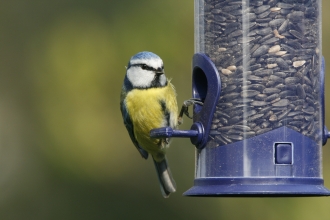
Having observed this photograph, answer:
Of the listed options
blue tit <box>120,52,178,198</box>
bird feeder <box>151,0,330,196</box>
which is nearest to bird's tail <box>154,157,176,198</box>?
blue tit <box>120,52,178,198</box>

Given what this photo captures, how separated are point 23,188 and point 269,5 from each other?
6.49 metres

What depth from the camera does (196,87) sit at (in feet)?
20.6

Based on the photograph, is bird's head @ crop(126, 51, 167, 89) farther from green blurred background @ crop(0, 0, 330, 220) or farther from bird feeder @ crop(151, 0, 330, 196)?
green blurred background @ crop(0, 0, 330, 220)

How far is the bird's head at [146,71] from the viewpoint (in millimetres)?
6590

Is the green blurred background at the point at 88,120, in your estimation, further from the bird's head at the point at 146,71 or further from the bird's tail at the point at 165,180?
the bird's head at the point at 146,71

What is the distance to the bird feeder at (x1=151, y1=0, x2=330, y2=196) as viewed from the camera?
558 centimetres

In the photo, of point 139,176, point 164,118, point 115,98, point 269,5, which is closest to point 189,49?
point 115,98

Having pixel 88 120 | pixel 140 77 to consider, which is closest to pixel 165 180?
pixel 140 77

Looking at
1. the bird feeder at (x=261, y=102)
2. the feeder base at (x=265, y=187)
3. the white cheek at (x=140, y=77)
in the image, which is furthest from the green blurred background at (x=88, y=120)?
the feeder base at (x=265, y=187)

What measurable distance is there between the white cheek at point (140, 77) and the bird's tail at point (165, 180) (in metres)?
1.28

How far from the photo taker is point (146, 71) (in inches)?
263

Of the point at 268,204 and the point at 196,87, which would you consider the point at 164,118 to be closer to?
the point at 196,87

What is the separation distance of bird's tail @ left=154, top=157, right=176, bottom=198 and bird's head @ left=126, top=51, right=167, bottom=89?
128 cm

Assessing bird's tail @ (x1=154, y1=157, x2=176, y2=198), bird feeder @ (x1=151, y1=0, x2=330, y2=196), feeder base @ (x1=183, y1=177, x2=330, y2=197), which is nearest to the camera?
feeder base @ (x1=183, y1=177, x2=330, y2=197)
